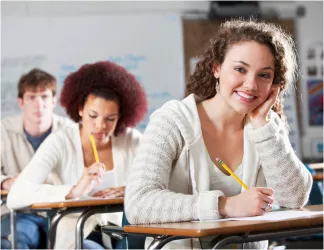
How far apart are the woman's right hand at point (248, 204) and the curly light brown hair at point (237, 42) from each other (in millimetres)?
509

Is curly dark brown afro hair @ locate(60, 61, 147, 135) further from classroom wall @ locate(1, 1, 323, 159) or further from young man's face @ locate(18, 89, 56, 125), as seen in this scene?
classroom wall @ locate(1, 1, 323, 159)

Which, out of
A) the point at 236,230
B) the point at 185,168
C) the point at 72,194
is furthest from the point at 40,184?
the point at 236,230

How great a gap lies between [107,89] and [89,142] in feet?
0.96

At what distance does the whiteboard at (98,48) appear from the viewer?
6.71 metres

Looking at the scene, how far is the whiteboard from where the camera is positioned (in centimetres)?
671

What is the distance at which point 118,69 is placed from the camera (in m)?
3.63

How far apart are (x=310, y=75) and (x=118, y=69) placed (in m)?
4.53

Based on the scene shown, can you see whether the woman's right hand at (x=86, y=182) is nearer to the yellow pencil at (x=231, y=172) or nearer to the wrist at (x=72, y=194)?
the wrist at (x=72, y=194)

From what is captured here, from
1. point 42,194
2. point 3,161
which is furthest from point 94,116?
point 3,161

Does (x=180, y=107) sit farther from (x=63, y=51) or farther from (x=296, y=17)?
(x=296, y=17)

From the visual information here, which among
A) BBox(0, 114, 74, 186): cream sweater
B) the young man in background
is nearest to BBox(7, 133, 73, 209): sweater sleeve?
the young man in background

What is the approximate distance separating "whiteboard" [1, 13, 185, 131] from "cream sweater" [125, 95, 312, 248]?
4.67 m

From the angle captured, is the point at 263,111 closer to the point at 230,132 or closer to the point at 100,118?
the point at 230,132

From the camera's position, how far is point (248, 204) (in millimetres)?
1766
